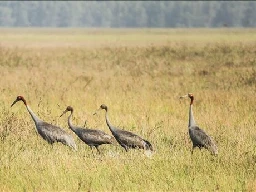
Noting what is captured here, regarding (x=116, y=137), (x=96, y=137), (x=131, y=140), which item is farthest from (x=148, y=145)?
(x=96, y=137)

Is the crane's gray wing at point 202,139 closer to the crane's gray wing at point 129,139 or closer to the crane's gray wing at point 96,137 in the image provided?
the crane's gray wing at point 129,139

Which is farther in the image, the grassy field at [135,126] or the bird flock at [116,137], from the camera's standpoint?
the bird flock at [116,137]

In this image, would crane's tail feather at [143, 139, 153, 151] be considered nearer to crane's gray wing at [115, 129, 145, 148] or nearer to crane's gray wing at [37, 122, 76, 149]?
crane's gray wing at [115, 129, 145, 148]

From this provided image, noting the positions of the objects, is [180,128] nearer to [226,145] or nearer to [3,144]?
[226,145]

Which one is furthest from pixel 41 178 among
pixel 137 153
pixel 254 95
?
pixel 254 95

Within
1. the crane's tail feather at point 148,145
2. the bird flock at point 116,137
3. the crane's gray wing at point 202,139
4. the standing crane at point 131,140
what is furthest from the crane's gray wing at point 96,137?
the crane's gray wing at point 202,139

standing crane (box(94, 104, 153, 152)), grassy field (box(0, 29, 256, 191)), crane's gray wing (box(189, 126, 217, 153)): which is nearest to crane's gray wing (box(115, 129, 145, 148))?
standing crane (box(94, 104, 153, 152))

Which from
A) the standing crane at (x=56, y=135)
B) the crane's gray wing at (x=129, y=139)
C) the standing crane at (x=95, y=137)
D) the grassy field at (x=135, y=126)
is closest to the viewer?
the grassy field at (x=135, y=126)

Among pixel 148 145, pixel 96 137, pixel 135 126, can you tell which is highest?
pixel 135 126

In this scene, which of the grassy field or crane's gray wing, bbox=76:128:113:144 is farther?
crane's gray wing, bbox=76:128:113:144

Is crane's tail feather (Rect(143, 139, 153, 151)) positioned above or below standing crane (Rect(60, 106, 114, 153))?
below

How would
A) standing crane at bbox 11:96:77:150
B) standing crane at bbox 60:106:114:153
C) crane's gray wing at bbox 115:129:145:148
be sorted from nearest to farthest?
1. crane's gray wing at bbox 115:129:145:148
2. standing crane at bbox 60:106:114:153
3. standing crane at bbox 11:96:77:150

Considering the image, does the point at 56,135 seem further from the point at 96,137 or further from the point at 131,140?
the point at 131,140

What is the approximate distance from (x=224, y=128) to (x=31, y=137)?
421 centimetres
